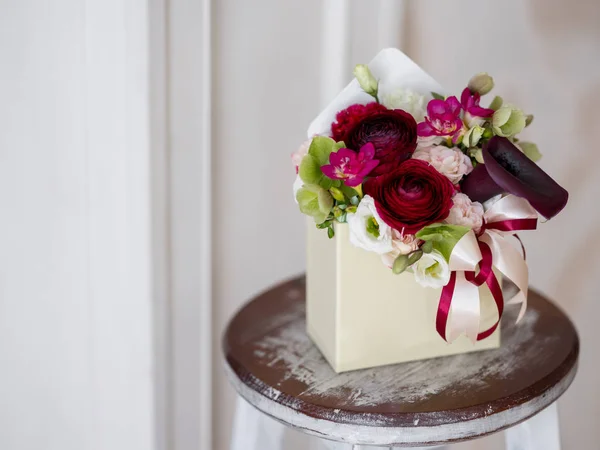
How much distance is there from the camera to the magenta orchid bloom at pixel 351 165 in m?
0.72

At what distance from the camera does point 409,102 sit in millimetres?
837

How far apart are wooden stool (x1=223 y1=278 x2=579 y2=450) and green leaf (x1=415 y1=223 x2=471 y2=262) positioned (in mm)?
194

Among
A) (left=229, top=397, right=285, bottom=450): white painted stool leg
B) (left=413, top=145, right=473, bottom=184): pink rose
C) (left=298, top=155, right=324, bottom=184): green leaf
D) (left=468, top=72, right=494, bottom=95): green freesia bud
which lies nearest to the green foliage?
(left=298, top=155, right=324, bottom=184): green leaf

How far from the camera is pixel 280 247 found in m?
1.29

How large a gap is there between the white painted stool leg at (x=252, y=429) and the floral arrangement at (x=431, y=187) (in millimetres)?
304

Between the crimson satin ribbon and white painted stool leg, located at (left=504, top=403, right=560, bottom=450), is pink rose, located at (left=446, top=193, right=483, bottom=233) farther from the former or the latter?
white painted stool leg, located at (left=504, top=403, right=560, bottom=450)

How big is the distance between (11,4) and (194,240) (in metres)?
0.45

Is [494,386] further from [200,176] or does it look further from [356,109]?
[200,176]

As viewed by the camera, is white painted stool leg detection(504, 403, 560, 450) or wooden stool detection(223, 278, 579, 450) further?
white painted stool leg detection(504, 403, 560, 450)

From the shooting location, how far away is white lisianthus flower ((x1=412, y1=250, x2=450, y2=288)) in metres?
0.73

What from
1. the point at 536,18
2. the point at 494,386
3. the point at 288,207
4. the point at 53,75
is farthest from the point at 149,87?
the point at 536,18

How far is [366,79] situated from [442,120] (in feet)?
0.37

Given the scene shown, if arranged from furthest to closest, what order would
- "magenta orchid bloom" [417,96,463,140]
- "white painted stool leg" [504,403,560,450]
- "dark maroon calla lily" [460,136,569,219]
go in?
"white painted stool leg" [504,403,560,450]
"magenta orchid bloom" [417,96,463,140]
"dark maroon calla lily" [460,136,569,219]

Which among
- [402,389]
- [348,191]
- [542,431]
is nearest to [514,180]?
[348,191]
